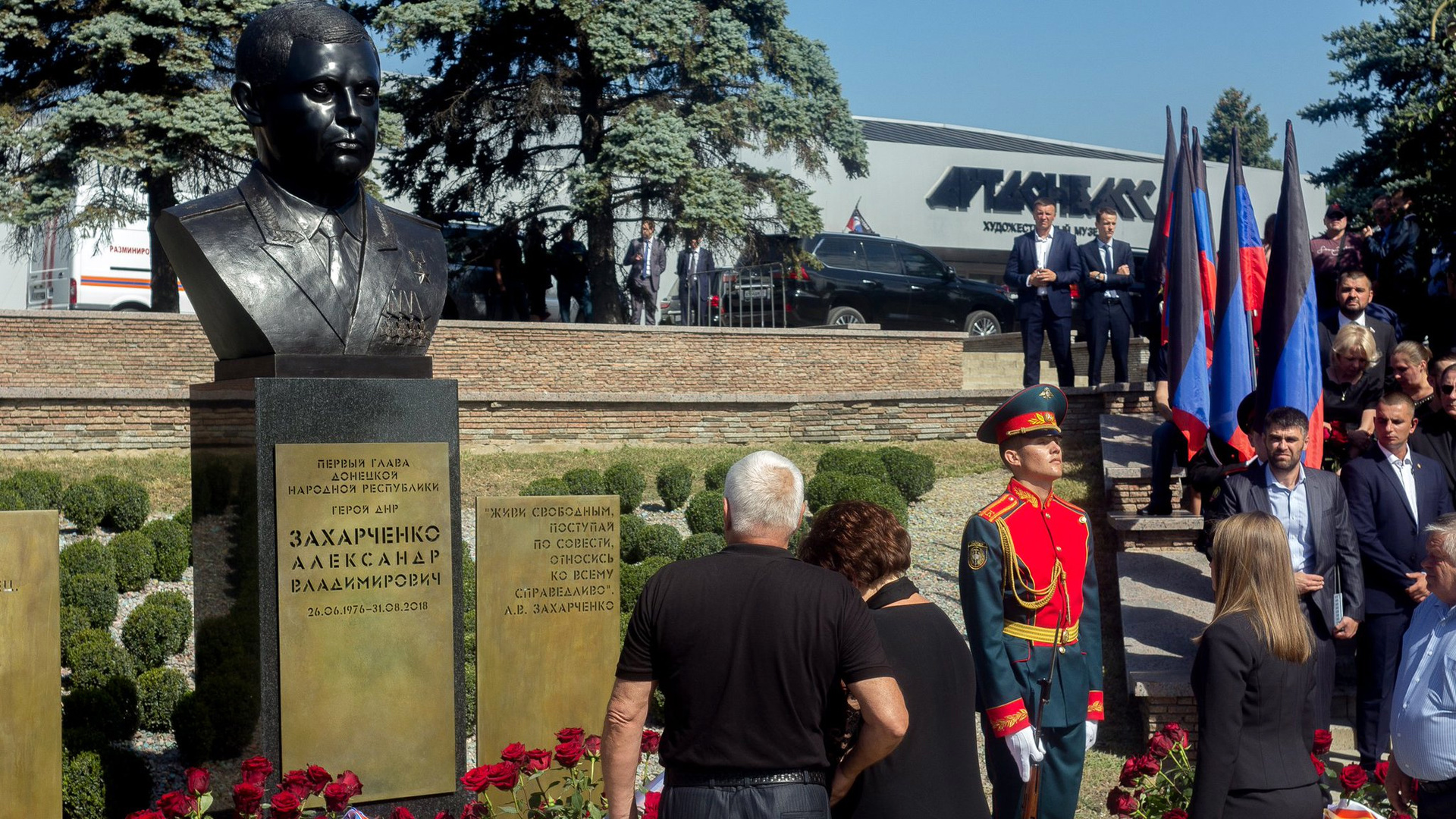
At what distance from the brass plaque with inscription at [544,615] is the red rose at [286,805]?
50.4 inches

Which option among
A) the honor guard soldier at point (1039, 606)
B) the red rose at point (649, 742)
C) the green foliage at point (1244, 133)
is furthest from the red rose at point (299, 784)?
the green foliage at point (1244, 133)

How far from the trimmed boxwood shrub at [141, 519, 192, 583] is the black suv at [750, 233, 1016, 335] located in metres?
11.0

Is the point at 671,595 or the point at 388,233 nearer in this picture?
the point at 671,595

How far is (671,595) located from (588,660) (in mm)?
2312

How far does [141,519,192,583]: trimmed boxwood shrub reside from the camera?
872cm

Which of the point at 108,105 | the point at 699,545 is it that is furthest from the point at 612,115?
the point at 699,545

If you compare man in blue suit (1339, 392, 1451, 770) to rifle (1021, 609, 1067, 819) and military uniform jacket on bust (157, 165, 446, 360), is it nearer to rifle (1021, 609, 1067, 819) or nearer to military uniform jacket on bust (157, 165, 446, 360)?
rifle (1021, 609, 1067, 819)

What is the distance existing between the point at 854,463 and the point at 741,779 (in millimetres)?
8346

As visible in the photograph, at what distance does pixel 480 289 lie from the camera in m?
18.4

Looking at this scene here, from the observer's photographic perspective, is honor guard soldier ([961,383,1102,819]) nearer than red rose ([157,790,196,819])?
No

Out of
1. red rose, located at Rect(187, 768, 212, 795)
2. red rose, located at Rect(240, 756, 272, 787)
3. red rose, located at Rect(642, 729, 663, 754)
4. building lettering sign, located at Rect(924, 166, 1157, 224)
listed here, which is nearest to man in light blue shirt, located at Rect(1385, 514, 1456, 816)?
red rose, located at Rect(642, 729, 663, 754)

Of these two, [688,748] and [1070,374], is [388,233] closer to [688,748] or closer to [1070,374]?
[688,748]

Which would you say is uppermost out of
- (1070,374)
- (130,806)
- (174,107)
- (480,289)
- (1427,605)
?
(174,107)

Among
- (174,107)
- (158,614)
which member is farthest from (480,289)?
(158,614)
